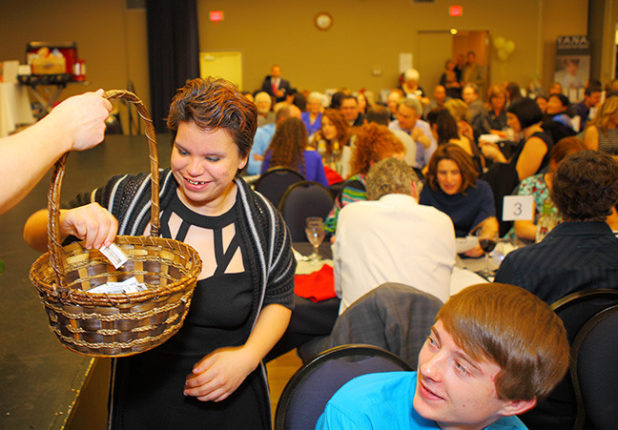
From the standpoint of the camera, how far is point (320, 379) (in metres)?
1.44

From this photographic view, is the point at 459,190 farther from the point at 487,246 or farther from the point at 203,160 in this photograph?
the point at 203,160

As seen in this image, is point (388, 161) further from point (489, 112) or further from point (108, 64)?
point (108, 64)

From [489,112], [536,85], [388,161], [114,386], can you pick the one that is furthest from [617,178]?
[536,85]

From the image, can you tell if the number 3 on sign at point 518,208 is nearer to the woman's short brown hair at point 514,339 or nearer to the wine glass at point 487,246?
the wine glass at point 487,246

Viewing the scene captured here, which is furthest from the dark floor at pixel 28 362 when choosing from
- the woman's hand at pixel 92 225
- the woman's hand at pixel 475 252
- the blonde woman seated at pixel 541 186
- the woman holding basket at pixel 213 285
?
the blonde woman seated at pixel 541 186

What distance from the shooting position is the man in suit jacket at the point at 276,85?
38.8 ft

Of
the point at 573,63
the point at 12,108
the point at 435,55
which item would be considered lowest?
the point at 12,108

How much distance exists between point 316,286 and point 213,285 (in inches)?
49.9

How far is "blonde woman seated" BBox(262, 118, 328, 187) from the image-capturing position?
4.58m

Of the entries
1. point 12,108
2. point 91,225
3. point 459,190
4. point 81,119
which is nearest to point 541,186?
point 459,190

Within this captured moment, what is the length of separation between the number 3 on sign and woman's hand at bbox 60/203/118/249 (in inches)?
96.2

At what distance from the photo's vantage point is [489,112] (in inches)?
359

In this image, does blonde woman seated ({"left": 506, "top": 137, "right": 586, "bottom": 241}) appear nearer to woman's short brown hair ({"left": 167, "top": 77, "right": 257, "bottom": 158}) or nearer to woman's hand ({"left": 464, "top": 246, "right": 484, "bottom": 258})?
woman's hand ({"left": 464, "top": 246, "right": 484, "bottom": 258})

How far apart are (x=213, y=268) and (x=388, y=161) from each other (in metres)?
1.49
